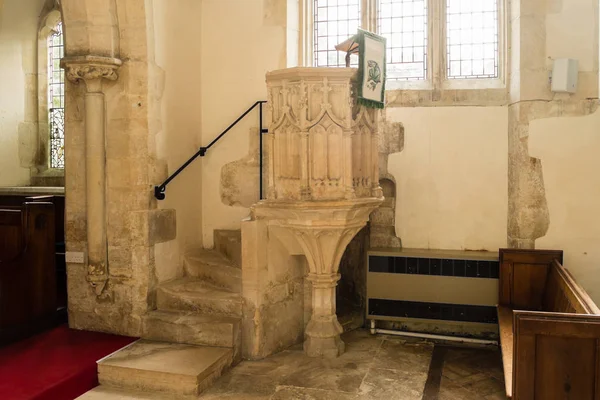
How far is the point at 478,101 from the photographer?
5207 mm

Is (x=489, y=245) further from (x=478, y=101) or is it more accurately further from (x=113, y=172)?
(x=113, y=172)

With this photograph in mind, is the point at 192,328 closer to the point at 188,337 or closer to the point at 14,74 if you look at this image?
the point at 188,337

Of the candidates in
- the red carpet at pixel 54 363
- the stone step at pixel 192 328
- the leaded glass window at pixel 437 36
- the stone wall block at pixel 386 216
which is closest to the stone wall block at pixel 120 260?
the stone step at pixel 192 328

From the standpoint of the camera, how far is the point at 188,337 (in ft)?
14.4

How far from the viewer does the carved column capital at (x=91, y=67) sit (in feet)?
14.8

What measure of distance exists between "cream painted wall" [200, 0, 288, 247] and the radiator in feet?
4.63

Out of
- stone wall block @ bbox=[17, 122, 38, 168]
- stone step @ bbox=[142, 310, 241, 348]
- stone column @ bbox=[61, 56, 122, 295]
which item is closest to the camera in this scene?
stone step @ bbox=[142, 310, 241, 348]

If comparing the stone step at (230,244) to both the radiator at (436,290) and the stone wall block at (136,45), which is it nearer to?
the radiator at (436,290)

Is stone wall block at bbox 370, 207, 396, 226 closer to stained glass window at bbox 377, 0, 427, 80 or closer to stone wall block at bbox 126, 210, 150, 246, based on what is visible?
stained glass window at bbox 377, 0, 427, 80

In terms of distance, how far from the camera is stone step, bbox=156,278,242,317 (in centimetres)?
452

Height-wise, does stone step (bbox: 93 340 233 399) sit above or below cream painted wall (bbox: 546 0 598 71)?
below

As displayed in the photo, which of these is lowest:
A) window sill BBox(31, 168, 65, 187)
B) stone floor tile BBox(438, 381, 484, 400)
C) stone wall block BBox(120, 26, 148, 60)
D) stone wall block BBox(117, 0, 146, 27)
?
stone floor tile BBox(438, 381, 484, 400)

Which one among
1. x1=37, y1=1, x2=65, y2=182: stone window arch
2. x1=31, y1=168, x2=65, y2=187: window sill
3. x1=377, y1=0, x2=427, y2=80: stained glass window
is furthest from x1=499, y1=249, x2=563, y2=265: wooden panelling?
x1=37, y1=1, x2=65, y2=182: stone window arch

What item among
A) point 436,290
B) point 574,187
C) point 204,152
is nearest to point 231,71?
point 204,152
